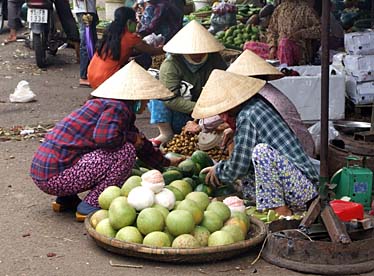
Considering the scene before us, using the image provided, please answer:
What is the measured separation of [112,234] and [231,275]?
0.74m

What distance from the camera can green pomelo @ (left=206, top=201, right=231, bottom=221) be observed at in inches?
185

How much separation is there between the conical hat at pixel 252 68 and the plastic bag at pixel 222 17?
4.89 meters

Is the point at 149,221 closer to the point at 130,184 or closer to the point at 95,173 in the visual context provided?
the point at 130,184

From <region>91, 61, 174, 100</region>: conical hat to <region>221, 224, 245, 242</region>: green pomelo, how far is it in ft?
3.76

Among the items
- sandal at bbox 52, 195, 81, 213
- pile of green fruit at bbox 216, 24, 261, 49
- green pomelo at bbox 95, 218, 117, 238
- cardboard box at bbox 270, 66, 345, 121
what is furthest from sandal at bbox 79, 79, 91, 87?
green pomelo at bbox 95, 218, 117, 238

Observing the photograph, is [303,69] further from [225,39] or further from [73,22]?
[73,22]

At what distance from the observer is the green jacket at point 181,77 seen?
22.1 feet

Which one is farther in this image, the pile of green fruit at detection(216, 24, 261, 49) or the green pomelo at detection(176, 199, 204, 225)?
the pile of green fruit at detection(216, 24, 261, 49)

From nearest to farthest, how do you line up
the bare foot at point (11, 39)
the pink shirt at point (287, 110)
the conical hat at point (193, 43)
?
the pink shirt at point (287, 110) < the conical hat at point (193, 43) < the bare foot at point (11, 39)

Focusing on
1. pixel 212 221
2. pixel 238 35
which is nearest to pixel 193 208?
pixel 212 221

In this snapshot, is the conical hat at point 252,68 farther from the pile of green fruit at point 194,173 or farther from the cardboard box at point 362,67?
the cardboard box at point 362,67

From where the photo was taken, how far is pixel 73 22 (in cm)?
1165

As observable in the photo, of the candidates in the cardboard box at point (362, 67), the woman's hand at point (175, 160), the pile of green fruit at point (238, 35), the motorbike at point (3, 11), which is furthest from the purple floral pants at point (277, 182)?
the motorbike at point (3, 11)

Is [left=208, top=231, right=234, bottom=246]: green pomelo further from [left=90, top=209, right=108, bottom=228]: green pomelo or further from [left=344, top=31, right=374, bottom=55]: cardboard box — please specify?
[left=344, top=31, right=374, bottom=55]: cardboard box
